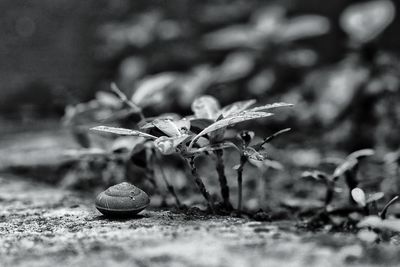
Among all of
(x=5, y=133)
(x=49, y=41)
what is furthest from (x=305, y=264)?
(x=49, y=41)

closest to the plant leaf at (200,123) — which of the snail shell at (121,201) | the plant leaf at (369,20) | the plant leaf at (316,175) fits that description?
the snail shell at (121,201)

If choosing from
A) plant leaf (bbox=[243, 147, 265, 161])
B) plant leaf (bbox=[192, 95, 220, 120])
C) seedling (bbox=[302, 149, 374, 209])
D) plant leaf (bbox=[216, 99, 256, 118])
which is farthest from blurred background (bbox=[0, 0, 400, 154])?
seedling (bbox=[302, 149, 374, 209])

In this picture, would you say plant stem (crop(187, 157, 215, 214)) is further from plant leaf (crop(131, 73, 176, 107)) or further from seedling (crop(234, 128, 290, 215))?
plant leaf (crop(131, 73, 176, 107))

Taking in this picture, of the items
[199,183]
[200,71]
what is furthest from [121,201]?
[200,71]

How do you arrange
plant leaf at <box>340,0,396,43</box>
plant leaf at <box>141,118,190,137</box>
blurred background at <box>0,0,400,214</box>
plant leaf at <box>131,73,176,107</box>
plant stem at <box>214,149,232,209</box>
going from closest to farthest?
plant leaf at <box>141,118,190,137</box> < plant stem at <box>214,149,232,209</box> < plant leaf at <box>131,73,176,107</box> < blurred background at <box>0,0,400,214</box> < plant leaf at <box>340,0,396,43</box>

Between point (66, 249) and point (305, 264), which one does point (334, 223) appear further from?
point (66, 249)

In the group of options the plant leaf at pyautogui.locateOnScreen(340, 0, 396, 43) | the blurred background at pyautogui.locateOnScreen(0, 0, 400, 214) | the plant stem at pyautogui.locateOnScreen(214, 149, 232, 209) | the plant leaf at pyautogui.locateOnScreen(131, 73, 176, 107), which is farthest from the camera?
the plant leaf at pyautogui.locateOnScreen(340, 0, 396, 43)
